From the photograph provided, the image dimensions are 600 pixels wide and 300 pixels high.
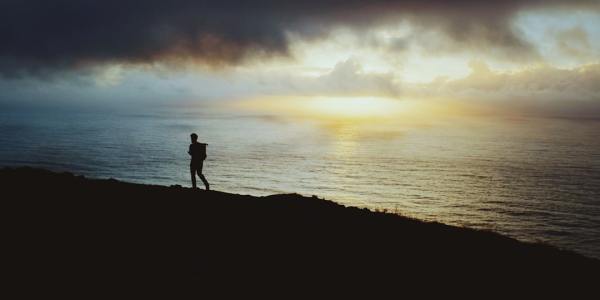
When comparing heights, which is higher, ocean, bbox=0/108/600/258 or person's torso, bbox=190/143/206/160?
person's torso, bbox=190/143/206/160

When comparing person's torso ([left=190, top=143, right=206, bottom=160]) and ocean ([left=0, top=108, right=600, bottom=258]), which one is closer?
person's torso ([left=190, top=143, right=206, bottom=160])

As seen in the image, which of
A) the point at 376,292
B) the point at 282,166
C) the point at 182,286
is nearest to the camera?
the point at 182,286

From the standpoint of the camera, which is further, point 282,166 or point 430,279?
point 282,166

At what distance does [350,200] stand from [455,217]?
54.7ft

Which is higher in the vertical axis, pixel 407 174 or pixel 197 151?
pixel 197 151

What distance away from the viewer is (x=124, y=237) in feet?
41.1

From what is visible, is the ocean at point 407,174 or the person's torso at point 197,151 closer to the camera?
the person's torso at point 197,151

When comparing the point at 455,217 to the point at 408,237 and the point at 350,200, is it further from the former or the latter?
the point at 408,237

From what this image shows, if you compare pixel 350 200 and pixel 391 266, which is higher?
pixel 391 266

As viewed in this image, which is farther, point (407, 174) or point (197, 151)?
point (407, 174)

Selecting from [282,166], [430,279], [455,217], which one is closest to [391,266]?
[430,279]

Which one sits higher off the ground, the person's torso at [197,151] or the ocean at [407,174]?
the person's torso at [197,151]

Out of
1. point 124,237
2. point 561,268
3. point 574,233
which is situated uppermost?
point 124,237

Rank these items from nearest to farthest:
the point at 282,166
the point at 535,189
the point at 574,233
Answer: the point at 574,233 → the point at 535,189 → the point at 282,166
